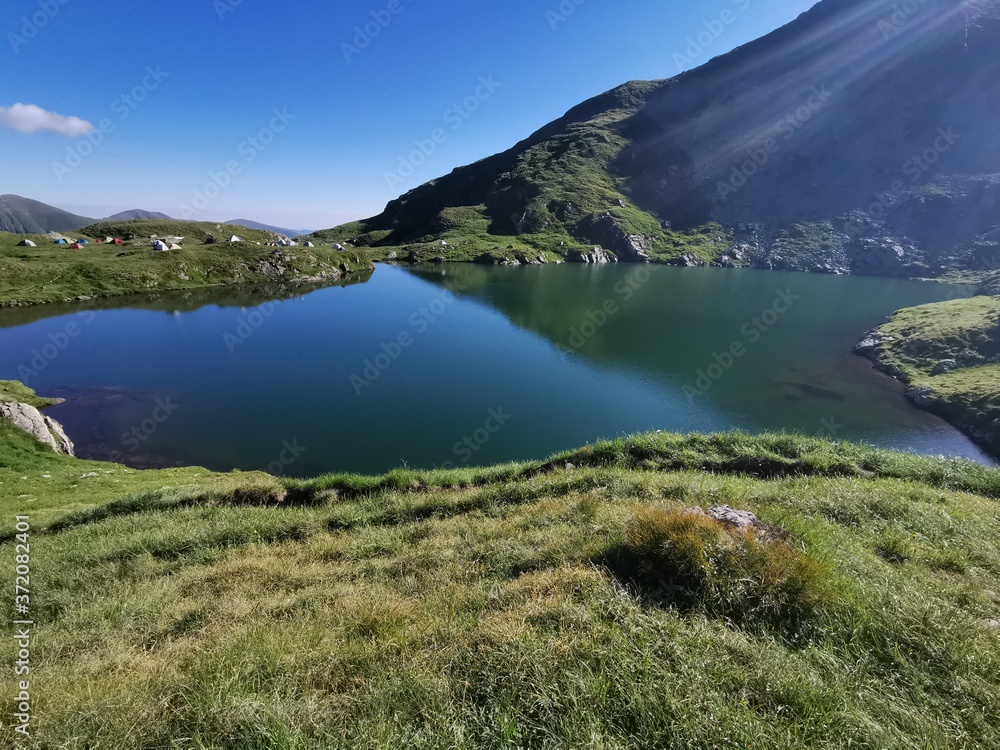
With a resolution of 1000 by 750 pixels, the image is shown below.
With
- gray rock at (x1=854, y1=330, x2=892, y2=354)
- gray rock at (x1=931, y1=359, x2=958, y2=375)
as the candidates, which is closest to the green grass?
gray rock at (x1=931, y1=359, x2=958, y2=375)

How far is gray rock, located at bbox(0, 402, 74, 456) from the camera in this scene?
79.6 feet

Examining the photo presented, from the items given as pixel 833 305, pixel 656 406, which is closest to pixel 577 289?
pixel 833 305

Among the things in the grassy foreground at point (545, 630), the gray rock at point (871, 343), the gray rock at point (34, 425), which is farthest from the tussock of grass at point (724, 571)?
the gray rock at point (871, 343)

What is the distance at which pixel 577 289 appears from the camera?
314ft

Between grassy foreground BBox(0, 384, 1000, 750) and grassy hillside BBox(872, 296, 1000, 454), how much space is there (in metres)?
29.7

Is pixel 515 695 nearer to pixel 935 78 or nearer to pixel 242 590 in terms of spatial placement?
pixel 242 590

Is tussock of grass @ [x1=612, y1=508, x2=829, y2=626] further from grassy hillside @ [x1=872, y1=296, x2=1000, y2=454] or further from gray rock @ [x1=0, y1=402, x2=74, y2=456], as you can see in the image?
grassy hillside @ [x1=872, y1=296, x2=1000, y2=454]

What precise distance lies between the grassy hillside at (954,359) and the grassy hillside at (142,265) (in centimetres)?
11007

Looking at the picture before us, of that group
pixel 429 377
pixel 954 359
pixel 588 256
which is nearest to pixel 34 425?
pixel 429 377

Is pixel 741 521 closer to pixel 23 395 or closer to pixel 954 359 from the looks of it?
pixel 23 395

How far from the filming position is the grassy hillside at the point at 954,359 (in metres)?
32.3

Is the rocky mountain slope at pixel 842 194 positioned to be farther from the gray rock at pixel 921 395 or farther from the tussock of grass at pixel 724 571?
the tussock of grass at pixel 724 571

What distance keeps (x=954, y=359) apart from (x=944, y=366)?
148cm

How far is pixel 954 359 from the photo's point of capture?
40312 millimetres
